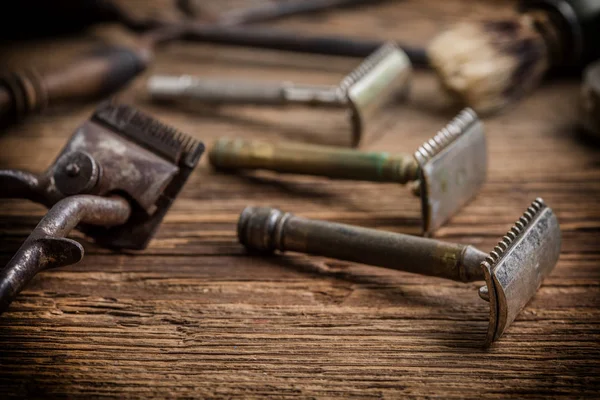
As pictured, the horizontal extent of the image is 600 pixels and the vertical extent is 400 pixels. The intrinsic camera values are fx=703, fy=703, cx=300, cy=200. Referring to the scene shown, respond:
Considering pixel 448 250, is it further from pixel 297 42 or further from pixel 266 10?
pixel 266 10

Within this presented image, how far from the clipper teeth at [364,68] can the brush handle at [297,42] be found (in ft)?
0.81

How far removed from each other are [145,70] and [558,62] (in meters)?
1.55

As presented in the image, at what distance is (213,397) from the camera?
4.46 ft

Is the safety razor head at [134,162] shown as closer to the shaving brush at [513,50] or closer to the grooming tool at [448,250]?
the grooming tool at [448,250]

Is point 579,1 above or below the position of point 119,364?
above

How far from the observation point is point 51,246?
4.56 feet

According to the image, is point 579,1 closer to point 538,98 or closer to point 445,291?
point 538,98

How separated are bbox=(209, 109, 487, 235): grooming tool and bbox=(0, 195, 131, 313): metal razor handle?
1.83 feet

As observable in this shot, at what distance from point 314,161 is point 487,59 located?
70 centimetres

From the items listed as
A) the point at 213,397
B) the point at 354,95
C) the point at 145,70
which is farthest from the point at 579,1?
the point at 213,397

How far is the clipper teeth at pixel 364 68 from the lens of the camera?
7.16 feet

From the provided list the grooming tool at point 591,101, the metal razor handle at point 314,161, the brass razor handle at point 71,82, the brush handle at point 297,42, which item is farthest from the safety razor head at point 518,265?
the brass razor handle at point 71,82

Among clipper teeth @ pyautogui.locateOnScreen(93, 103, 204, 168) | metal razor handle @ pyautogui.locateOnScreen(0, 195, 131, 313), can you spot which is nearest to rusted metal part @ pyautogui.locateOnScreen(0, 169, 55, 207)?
metal razor handle @ pyautogui.locateOnScreen(0, 195, 131, 313)

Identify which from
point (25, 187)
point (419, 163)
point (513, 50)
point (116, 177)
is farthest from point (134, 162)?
point (513, 50)
